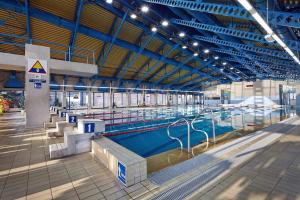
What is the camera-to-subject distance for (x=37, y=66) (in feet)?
21.7

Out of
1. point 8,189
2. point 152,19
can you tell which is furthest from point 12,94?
point 8,189

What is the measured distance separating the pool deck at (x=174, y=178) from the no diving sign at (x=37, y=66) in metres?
4.22

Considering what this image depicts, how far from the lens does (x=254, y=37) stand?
274 inches

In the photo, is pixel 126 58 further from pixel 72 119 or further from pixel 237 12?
pixel 237 12

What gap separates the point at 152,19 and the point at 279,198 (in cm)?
982

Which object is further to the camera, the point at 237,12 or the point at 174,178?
the point at 237,12

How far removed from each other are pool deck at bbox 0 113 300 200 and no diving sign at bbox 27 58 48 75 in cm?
422

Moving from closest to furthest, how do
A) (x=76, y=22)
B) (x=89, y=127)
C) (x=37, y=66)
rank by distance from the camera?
(x=89, y=127) < (x=37, y=66) < (x=76, y=22)

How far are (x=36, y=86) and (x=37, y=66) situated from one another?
35.2 inches

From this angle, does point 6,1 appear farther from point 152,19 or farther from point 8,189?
point 8,189

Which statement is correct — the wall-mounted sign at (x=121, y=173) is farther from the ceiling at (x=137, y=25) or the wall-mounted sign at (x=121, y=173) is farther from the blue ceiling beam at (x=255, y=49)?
the blue ceiling beam at (x=255, y=49)

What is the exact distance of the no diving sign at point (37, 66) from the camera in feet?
21.3

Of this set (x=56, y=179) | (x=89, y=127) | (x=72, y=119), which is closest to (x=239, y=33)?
(x=89, y=127)

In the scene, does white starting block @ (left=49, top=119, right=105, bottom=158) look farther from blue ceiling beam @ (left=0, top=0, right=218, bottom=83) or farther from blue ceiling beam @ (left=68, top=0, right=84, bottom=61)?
blue ceiling beam @ (left=0, top=0, right=218, bottom=83)
